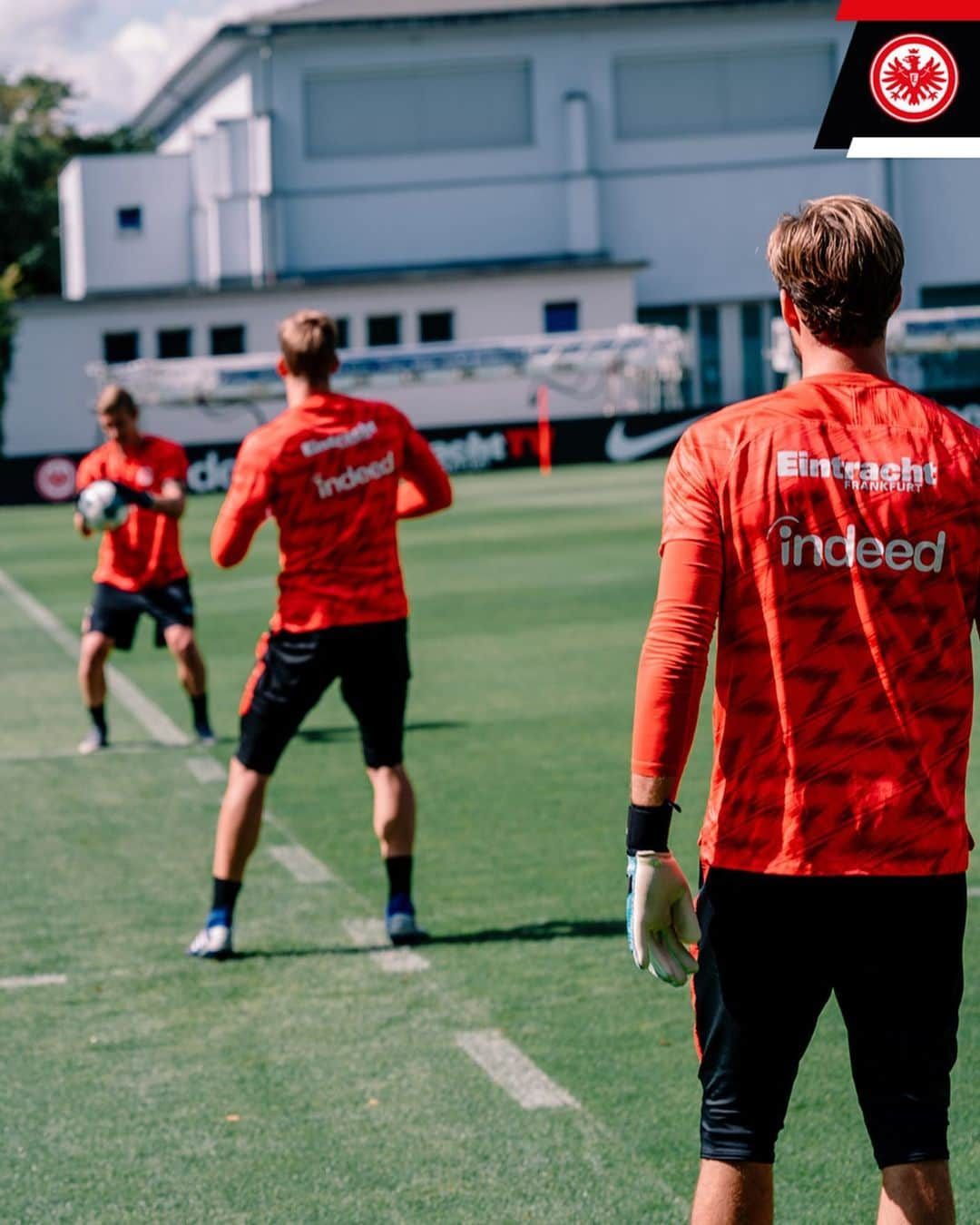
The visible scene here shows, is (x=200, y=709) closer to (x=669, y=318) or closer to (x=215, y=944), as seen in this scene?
(x=215, y=944)

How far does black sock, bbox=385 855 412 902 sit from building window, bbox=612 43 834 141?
49.8m

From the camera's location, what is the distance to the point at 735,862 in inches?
128

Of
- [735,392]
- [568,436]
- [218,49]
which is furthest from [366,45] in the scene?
[568,436]

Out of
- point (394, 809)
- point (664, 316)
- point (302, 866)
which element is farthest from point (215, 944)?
point (664, 316)

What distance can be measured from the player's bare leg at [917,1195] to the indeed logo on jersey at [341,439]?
3.88 m

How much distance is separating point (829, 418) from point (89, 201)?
2238 inches

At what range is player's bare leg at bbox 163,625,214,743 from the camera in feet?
37.3

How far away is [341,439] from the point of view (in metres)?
6.61

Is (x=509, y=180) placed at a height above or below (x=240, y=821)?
above

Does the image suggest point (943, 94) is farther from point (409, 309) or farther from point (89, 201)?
point (89, 201)

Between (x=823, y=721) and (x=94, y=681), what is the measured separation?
855 cm

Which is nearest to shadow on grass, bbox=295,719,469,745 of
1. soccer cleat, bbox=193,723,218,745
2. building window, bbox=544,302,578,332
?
soccer cleat, bbox=193,723,218,745

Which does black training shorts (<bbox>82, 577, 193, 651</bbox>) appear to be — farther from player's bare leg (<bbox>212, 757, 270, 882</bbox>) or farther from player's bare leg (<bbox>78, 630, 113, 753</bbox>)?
player's bare leg (<bbox>212, 757, 270, 882</bbox>)

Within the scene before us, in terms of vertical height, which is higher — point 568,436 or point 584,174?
point 584,174
